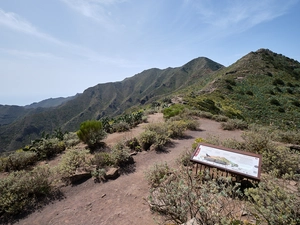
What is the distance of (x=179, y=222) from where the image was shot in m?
2.57

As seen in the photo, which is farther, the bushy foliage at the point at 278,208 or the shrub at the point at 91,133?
the shrub at the point at 91,133

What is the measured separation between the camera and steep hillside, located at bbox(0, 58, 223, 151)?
293 feet

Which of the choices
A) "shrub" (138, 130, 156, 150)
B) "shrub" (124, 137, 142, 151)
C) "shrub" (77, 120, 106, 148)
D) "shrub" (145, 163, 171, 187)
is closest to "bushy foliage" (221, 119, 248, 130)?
"shrub" (138, 130, 156, 150)

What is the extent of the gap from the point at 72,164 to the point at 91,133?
2.85 meters

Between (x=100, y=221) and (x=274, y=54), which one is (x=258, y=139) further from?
(x=274, y=54)

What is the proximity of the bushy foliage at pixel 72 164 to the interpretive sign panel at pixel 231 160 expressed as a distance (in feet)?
13.8

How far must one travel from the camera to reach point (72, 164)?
593 centimetres

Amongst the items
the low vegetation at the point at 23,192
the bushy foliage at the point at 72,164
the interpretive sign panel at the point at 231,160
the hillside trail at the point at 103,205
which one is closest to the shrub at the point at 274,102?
the interpretive sign panel at the point at 231,160

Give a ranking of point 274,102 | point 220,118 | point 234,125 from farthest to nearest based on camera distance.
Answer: point 274,102 < point 220,118 < point 234,125

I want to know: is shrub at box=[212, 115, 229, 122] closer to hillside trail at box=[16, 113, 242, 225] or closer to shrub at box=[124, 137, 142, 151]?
shrub at box=[124, 137, 142, 151]

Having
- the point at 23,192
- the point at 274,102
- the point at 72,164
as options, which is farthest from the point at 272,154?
the point at 274,102

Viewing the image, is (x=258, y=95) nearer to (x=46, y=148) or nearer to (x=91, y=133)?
(x=91, y=133)

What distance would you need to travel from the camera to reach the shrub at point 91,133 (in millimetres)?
8586

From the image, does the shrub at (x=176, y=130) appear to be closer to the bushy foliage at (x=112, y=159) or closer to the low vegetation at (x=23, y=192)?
the bushy foliage at (x=112, y=159)
